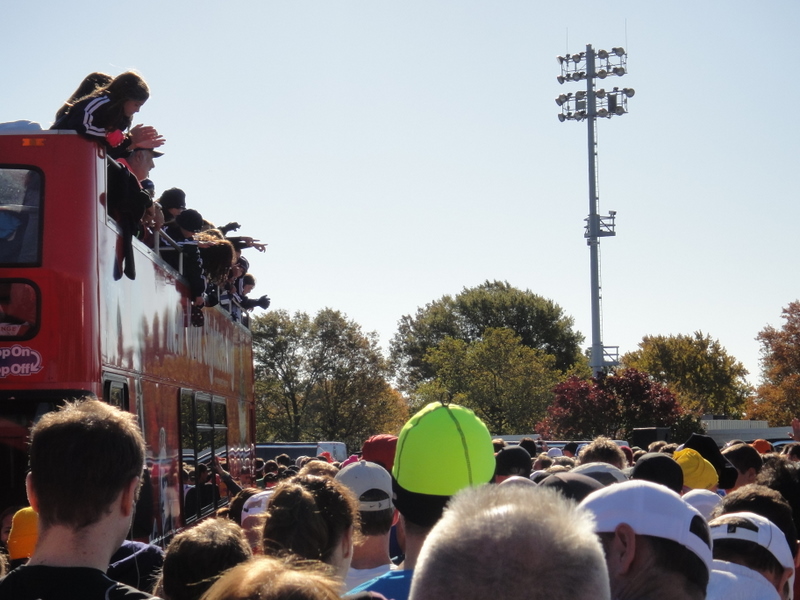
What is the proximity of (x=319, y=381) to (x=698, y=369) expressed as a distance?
95.0 ft

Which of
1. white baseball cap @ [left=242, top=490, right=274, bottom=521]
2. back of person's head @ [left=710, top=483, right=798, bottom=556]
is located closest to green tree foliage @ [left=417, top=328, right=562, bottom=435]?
white baseball cap @ [left=242, top=490, right=274, bottom=521]

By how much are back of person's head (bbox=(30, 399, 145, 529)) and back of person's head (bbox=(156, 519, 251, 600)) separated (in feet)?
2.01

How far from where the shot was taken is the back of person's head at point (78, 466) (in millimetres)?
2721

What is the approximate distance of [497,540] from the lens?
5.12ft

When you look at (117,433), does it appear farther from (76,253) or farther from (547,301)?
(547,301)

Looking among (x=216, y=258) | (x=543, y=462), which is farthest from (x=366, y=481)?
(x=543, y=462)

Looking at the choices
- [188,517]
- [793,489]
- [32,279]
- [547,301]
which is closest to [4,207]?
[32,279]

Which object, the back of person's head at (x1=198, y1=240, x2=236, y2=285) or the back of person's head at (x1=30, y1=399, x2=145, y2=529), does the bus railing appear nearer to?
the back of person's head at (x1=198, y1=240, x2=236, y2=285)

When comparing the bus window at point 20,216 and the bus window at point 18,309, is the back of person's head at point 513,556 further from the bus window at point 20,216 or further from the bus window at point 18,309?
the bus window at point 20,216

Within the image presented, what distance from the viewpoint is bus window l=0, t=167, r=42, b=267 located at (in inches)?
258

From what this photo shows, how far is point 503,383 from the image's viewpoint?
192 ft

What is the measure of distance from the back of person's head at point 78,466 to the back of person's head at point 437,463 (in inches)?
35.7

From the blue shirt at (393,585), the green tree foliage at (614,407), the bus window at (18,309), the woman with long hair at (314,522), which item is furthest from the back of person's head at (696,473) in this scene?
the green tree foliage at (614,407)

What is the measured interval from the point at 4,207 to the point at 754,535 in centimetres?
532
